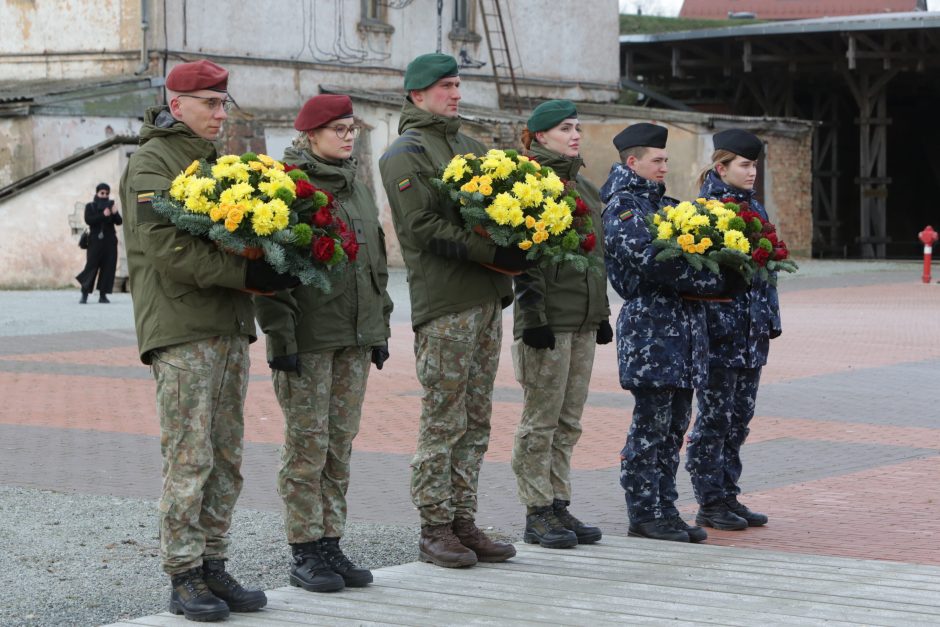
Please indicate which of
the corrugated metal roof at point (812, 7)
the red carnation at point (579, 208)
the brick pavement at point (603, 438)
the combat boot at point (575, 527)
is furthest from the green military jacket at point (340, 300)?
the corrugated metal roof at point (812, 7)

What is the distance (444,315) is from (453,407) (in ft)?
1.27

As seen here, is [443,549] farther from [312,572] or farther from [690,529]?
[690,529]

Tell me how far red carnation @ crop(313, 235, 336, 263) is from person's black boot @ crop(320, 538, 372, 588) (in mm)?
1257

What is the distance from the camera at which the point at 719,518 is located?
25.6ft

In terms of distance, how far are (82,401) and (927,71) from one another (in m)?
30.5

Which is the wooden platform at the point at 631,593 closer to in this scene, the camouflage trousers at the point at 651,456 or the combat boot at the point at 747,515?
the camouflage trousers at the point at 651,456

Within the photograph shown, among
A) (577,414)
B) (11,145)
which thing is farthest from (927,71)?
(577,414)

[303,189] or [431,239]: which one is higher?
[303,189]

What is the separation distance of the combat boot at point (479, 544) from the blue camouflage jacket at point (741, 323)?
5.60 feet

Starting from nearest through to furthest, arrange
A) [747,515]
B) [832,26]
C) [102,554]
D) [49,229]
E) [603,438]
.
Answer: [102,554]
[747,515]
[603,438]
[49,229]
[832,26]

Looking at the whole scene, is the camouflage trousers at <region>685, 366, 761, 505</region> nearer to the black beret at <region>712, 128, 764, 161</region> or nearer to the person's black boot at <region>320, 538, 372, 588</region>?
the black beret at <region>712, 128, 764, 161</region>

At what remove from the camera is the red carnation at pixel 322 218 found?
5691 millimetres

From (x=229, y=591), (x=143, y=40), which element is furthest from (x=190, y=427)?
(x=143, y=40)

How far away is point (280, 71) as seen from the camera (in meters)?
32.4
